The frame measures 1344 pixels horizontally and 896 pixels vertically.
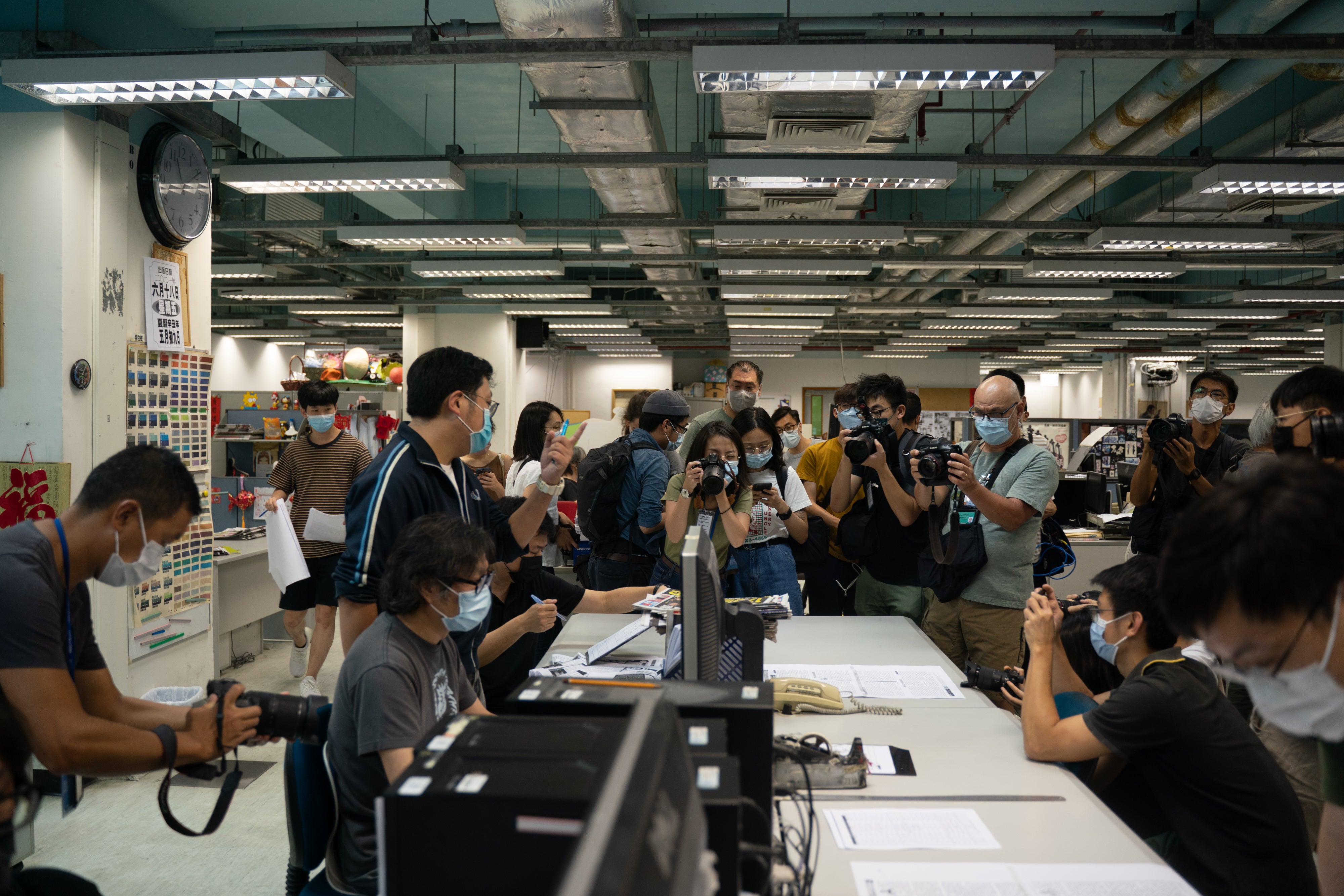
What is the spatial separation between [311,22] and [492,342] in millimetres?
6804

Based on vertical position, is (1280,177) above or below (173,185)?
above

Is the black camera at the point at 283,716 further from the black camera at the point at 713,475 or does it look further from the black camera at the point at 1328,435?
the black camera at the point at 1328,435

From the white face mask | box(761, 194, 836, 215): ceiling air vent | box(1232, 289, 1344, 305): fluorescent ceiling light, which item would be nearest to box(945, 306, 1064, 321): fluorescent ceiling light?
box(1232, 289, 1344, 305): fluorescent ceiling light

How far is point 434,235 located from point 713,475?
13.0 ft

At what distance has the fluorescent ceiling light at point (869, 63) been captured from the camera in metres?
3.13

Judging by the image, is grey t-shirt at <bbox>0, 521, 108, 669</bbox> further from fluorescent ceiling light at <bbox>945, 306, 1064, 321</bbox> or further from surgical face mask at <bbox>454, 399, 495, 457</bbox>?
fluorescent ceiling light at <bbox>945, 306, 1064, 321</bbox>

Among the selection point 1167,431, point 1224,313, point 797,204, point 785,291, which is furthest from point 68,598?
point 1224,313

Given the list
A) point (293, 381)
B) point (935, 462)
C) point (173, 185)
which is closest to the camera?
point (935, 462)

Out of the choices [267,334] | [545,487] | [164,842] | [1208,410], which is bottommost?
[164,842]

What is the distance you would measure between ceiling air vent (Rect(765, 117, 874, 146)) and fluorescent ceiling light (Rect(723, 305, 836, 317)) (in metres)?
5.98

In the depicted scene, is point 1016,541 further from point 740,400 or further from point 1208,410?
point 1208,410

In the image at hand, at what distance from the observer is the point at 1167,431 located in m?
3.94

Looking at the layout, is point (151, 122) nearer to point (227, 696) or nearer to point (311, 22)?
point (311, 22)

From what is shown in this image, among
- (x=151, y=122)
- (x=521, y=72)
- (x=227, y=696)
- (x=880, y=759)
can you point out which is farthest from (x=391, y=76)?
(x=880, y=759)
